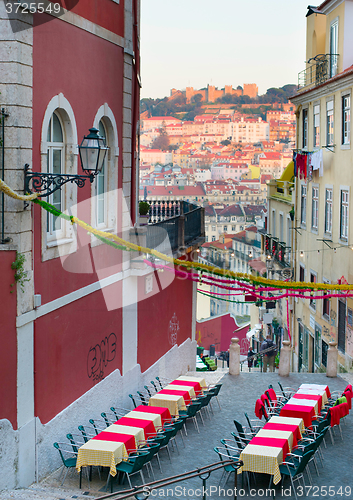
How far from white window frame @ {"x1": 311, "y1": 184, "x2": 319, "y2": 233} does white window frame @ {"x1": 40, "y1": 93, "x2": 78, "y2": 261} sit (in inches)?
568

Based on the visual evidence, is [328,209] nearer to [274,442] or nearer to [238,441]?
[238,441]

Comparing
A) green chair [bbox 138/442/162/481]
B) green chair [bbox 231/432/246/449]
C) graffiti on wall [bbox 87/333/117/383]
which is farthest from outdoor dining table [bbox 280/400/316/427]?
graffiti on wall [bbox 87/333/117/383]

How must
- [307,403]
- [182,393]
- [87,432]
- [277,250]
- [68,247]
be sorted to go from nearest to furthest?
[68,247]
[87,432]
[307,403]
[182,393]
[277,250]

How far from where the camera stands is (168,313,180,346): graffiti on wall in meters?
15.6

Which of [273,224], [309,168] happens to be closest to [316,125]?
[309,168]

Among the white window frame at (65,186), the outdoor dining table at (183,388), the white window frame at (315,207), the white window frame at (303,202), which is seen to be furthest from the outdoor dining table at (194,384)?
the white window frame at (303,202)

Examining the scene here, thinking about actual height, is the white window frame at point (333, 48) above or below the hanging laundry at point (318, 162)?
above

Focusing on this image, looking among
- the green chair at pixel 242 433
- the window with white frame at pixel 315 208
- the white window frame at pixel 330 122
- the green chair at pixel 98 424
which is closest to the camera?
the green chair at pixel 242 433

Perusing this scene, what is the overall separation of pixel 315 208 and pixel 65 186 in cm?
1497

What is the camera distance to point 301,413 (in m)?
10.8

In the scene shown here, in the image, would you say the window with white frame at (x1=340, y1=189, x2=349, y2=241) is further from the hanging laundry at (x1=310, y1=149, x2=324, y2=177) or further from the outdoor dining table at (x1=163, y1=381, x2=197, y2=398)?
the outdoor dining table at (x1=163, y1=381, x2=197, y2=398)

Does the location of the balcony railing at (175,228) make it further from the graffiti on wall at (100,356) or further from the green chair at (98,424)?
the green chair at (98,424)
